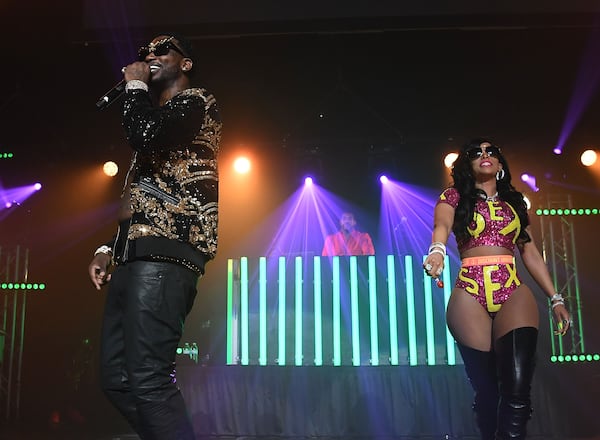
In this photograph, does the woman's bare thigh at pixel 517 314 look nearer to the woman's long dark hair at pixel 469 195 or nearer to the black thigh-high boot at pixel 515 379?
the black thigh-high boot at pixel 515 379

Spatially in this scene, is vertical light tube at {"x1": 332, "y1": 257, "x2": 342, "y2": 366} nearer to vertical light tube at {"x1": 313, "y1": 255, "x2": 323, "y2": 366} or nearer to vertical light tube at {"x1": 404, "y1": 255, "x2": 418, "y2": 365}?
vertical light tube at {"x1": 313, "y1": 255, "x2": 323, "y2": 366}

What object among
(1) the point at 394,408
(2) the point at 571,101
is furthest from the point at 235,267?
(2) the point at 571,101

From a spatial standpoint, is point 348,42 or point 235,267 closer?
point 348,42

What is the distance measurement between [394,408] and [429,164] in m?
4.64

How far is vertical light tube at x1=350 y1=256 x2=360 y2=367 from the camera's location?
560cm

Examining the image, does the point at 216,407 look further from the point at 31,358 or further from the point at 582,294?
the point at 582,294

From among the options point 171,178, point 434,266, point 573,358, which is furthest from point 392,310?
point 171,178

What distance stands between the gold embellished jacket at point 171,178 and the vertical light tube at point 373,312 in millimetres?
4264

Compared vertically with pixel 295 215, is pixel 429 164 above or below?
above

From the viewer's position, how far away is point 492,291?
2547mm

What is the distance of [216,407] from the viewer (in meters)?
4.69

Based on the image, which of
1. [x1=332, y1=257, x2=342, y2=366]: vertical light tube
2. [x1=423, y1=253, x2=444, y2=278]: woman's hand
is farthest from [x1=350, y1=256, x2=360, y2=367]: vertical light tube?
[x1=423, y1=253, x2=444, y2=278]: woman's hand

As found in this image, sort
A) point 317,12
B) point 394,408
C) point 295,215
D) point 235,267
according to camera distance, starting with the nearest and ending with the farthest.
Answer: point 394,408, point 317,12, point 235,267, point 295,215

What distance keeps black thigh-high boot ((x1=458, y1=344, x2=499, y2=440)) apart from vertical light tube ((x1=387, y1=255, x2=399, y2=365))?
3.11 m
